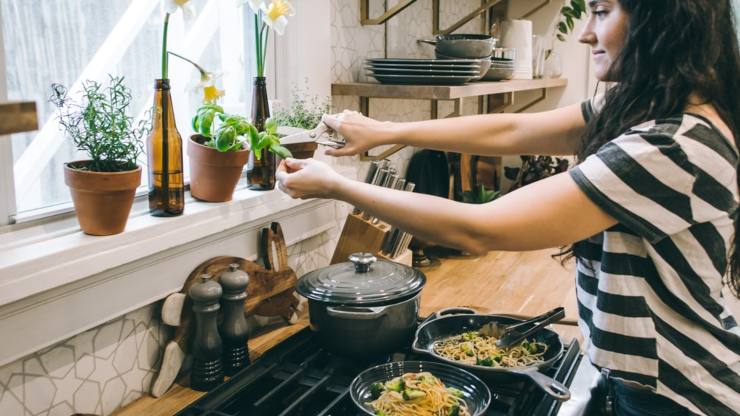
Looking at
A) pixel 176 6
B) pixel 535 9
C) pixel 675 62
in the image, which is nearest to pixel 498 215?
pixel 675 62

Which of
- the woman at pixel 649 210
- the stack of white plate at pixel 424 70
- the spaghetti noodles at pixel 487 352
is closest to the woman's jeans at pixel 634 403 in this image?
the woman at pixel 649 210

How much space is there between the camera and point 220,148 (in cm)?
133

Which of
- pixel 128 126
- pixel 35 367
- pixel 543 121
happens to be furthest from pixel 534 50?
pixel 35 367

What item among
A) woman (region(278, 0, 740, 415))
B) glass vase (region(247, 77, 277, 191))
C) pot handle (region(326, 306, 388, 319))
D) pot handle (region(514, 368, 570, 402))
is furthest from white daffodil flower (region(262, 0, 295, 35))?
pot handle (region(514, 368, 570, 402))

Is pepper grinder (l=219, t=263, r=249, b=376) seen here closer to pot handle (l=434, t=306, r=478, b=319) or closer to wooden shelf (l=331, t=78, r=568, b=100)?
pot handle (l=434, t=306, r=478, b=319)

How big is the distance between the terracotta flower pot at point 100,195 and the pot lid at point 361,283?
388 mm

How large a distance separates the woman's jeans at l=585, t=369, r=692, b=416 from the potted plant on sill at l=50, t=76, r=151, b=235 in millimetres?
851

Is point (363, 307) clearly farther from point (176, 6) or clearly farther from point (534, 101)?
point (534, 101)

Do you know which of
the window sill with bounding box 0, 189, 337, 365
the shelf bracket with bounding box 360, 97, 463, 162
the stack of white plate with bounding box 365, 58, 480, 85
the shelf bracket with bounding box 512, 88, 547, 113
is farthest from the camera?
the shelf bracket with bounding box 512, 88, 547, 113

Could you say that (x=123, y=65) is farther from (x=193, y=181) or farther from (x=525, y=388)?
(x=525, y=388)

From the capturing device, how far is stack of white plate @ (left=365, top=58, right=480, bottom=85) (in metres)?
1.85

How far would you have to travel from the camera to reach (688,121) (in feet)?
3.02

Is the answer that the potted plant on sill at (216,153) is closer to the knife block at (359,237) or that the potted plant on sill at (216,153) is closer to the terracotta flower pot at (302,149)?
the terracotta flower pot at (302,149)

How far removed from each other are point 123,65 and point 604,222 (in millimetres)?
920
